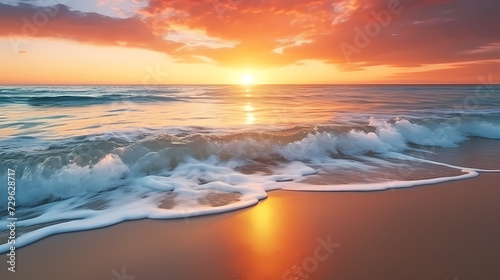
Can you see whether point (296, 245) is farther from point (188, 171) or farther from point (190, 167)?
point (190, 167)

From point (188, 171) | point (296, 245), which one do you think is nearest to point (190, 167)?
point (188, 171)

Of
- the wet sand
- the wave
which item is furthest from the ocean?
the wet sand

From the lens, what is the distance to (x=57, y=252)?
12.6ft

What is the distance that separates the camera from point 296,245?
3941 millimetres

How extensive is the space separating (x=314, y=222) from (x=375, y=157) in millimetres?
5393

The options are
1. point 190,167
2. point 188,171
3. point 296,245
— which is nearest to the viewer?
point 296,245

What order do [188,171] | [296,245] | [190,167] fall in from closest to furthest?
[296,245]
[188,171]
[190,167]

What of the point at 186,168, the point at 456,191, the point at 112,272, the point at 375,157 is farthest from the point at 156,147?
the point at 456,191

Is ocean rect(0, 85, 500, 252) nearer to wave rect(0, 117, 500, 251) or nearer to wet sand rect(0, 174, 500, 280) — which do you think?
wave rect(0, 117, 500, 251)

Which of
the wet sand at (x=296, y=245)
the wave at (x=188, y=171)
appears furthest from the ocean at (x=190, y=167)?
the wet sand at (x=296, y=245)

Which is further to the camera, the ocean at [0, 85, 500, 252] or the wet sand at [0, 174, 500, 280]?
the ocean at [0, 85, 500, 252]

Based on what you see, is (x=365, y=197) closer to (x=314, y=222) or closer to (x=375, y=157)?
(x=314, y=222)

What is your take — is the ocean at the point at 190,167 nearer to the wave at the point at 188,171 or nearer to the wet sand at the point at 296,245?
the wave at the point at 188,171

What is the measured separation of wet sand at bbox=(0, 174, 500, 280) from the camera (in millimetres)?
3355
